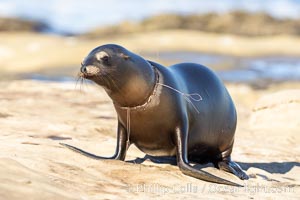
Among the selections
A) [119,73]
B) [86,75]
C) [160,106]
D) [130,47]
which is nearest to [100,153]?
[160,106]

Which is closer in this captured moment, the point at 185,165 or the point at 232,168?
the point at 185,165

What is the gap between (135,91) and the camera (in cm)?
477

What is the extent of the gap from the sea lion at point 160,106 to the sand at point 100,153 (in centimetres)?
15

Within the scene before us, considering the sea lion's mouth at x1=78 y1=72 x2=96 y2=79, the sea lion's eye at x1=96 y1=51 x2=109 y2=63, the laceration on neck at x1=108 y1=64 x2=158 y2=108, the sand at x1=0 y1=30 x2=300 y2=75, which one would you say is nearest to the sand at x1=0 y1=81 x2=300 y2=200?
the laceration on neck at x1=108 y1=64 x2=158 y2=108

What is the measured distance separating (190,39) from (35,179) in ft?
71.4

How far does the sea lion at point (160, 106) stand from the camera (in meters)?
4.66

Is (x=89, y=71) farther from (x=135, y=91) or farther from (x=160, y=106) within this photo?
(x=160, y=106)

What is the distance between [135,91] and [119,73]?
0.17 m

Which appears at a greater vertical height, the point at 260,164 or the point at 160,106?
the point at 160,106

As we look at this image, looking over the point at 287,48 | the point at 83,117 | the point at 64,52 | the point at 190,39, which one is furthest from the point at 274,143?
the point at 287,48

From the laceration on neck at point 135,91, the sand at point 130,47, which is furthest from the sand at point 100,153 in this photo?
the sand at point 130,47

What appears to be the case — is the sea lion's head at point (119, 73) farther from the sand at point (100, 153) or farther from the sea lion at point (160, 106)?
the sand at point (100, 153)

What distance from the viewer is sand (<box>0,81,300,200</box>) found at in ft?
13.2

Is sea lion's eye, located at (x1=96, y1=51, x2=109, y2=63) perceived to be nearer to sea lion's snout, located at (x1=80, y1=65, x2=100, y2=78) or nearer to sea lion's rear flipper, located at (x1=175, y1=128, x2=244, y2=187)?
sea lion's snout, located at (x1=80, y1=65, x2=100, y2=78)
